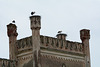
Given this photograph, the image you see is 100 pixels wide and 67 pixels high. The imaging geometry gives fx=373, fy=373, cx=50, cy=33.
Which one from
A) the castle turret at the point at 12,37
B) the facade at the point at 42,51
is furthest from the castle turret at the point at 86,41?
the castle turret at the point at 12,37

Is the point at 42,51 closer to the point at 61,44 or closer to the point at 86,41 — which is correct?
the point at 61,44

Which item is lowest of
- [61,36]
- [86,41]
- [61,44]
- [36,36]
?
[61,44]

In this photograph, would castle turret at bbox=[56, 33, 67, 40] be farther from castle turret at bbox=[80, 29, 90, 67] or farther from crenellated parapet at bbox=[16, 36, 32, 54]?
crenellated parapet at bbox=[16, 36, 32, 54]

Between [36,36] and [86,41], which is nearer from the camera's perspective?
[36,36]

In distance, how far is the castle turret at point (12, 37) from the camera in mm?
31469

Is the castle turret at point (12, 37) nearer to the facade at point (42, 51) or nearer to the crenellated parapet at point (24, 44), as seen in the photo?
the facade at point (42, 51)

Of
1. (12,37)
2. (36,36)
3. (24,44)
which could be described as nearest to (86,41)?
(36,36)

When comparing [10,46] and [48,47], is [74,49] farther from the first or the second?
[10,46]

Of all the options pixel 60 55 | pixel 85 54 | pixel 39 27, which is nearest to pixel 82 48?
pixel 85 54

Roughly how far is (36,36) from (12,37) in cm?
287

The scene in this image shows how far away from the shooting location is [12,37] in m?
31.9

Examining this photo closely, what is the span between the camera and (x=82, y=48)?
33.7 m

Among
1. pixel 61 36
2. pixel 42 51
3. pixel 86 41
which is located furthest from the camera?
pixel 61 36

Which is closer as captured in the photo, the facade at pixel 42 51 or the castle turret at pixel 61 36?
the facade at pixel 42 51
